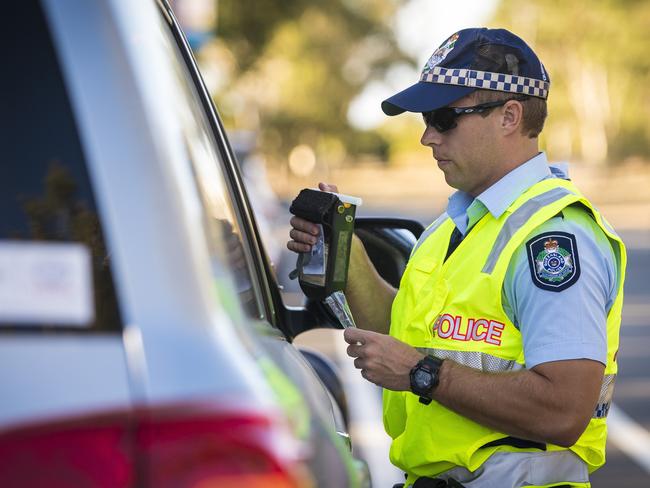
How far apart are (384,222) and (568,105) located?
69.3m

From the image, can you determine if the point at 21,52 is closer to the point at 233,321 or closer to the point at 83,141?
the point at 83,141

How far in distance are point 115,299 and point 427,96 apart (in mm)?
1638

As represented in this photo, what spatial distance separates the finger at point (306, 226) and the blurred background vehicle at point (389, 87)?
2192 cm

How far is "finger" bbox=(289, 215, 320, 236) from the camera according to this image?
3.02 m

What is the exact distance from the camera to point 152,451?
1.42 meters

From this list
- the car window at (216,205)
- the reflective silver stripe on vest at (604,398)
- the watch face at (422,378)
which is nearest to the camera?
the car window at (216,205)

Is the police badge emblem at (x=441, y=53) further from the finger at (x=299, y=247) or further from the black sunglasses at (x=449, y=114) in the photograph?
the finger at (x=299, y=247)

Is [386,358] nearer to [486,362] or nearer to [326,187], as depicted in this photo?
[486,362]

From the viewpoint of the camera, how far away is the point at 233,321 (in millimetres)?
1578

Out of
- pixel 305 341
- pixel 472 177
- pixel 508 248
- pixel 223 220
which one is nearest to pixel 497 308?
pixel 508 248

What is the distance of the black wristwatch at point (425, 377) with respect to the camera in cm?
270

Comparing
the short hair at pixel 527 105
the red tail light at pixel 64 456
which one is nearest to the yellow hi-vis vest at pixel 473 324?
the short hair at pixel 527 105

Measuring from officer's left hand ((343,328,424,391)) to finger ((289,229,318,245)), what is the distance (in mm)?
342

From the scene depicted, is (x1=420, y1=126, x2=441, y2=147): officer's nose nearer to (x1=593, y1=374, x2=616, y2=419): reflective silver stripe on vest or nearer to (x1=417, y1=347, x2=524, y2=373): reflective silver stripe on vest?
(x1=417, y1=347, x2=524, y2=373): reflective silver stripe on vest
